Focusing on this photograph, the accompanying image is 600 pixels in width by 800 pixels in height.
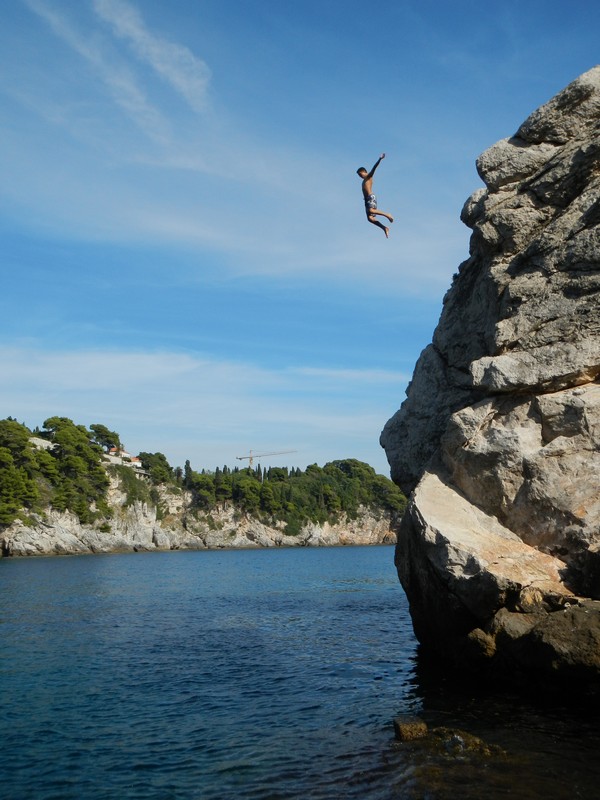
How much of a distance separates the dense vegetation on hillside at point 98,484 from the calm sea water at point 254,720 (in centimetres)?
8069

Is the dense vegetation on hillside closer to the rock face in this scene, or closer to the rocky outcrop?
the rocky outcrop

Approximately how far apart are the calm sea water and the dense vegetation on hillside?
80694mm

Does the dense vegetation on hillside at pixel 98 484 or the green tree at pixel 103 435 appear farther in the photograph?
the green tree at pixel 103 435

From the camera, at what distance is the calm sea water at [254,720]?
41.2ft

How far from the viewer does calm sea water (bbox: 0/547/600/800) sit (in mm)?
12570

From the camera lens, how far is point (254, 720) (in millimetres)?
16828

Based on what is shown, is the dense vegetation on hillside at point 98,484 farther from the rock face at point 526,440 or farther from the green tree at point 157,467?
the rock face at point 526,440

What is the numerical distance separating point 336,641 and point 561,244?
A: 59.3 ft

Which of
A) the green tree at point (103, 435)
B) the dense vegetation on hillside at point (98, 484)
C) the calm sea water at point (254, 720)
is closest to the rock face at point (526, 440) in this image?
the calm sea water at point (254, 720)

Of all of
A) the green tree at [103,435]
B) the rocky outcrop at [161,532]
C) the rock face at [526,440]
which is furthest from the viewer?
the green tree at [103,435]

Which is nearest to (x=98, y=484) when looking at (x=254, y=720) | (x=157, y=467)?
(x=157, y=467)

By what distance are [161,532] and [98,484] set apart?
2265cm

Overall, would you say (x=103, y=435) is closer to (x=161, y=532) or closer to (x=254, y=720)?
(x=161, y=532)

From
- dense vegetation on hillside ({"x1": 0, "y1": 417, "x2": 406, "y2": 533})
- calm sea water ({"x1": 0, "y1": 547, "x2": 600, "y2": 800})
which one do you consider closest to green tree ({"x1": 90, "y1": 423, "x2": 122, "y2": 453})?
dense vegetation on hillside ({"x1": 0, "y1": 417, "x2": 406, "y2": 533})
